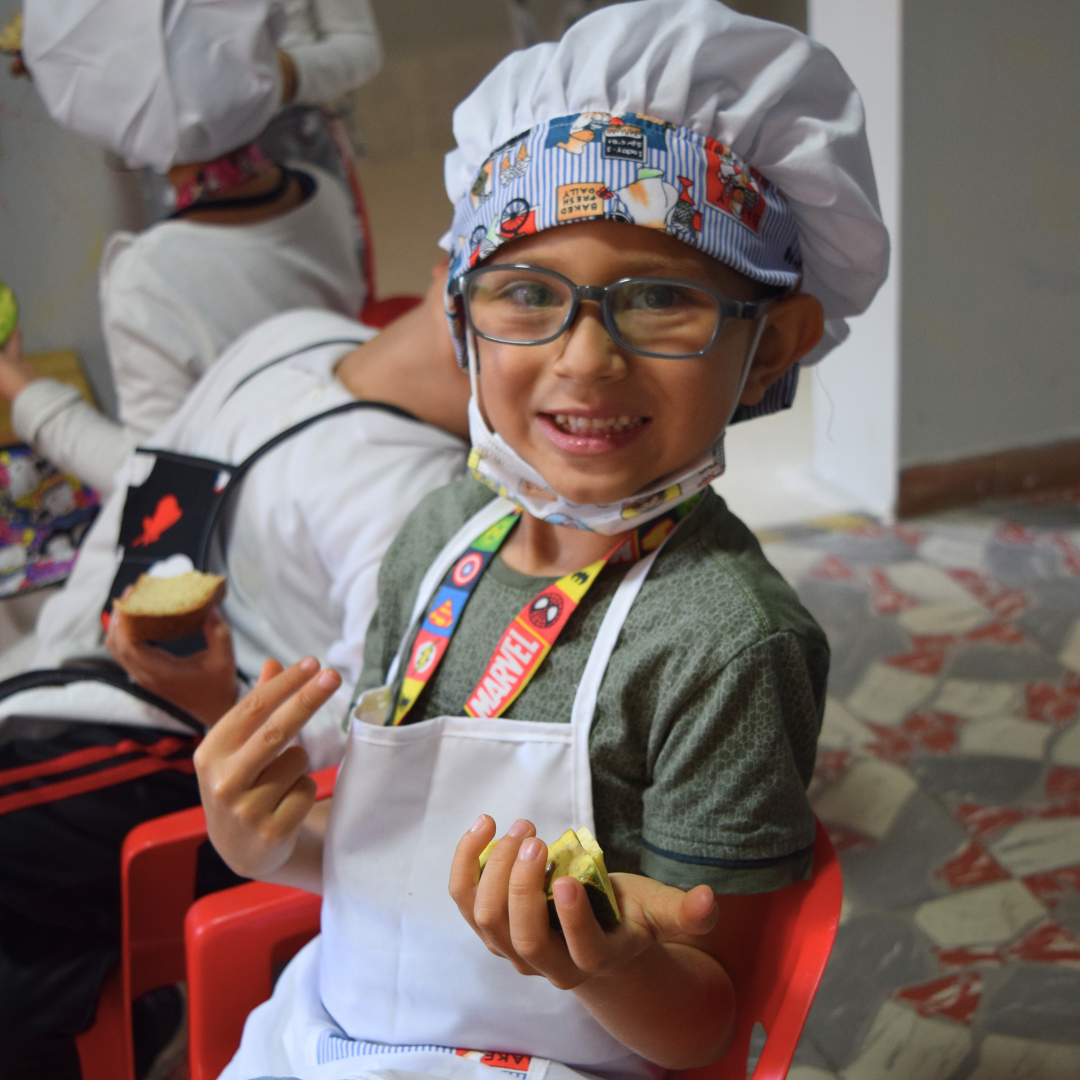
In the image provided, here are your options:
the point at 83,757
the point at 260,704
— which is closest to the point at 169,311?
the point at 83,757

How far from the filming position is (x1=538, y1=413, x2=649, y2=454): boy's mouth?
0.71 meters

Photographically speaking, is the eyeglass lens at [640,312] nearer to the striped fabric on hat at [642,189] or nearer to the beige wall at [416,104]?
the striped fabric on hat at [642,189]

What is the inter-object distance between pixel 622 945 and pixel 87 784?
0.69 m

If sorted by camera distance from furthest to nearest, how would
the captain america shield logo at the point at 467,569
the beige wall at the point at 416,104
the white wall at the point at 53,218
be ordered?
the beige wall at the point at 416,104 → the white wall at the point at 53,218 → the captain america shield logo at the point at 467,569

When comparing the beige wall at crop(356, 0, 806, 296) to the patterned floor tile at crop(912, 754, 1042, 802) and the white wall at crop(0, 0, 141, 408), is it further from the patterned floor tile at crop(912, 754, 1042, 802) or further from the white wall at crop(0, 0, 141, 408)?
the patterned floor tile at crop(912, 754, 1042, 802)

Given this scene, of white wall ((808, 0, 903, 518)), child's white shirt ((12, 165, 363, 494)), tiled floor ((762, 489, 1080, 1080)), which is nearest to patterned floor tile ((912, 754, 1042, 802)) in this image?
tiled floor ((762, 489, 1080, 1080))

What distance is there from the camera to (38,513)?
1.81 metres

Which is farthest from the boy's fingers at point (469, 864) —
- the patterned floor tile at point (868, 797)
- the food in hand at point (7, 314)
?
the food in hand at point (7, 314)

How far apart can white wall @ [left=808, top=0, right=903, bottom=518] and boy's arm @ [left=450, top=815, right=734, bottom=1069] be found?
52.4 inches

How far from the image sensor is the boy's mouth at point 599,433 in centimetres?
71

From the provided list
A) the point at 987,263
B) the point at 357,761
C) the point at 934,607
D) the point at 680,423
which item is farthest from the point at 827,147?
the point at 987,263

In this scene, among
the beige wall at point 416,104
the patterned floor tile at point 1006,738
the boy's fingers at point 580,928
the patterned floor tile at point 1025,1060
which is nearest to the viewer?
the boy's fingers at point 580,928

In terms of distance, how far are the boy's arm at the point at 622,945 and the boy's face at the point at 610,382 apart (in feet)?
0.85

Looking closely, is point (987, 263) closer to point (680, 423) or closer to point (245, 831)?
point (680, 423)
